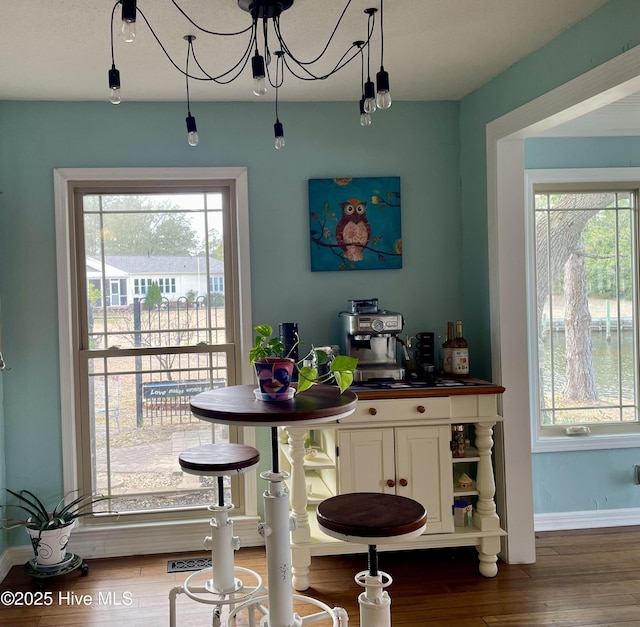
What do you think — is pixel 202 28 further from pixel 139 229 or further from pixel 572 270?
pixel 572 270

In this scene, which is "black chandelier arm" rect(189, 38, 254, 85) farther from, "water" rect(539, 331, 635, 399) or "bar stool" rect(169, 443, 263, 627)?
"water" rect(539, 331, 635, 399)

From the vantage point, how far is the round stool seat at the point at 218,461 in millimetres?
2684

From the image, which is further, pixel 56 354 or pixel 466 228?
pixel 466 228

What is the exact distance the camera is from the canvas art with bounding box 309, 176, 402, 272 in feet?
12.4

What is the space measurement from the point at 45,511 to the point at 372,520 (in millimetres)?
2187

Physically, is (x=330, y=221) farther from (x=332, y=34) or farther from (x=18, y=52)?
(x=18, y=52)

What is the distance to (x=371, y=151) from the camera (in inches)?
151

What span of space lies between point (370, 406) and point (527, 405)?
34.5 inches

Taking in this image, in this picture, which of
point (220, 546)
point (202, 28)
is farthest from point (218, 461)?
point (202, 28)

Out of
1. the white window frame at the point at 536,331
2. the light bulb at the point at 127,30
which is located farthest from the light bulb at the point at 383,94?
the white window frame at the point at 536,331

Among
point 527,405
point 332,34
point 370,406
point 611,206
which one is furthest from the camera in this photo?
point 611,206

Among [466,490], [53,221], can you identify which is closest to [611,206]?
[466,490]

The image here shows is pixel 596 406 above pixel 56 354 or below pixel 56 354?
below

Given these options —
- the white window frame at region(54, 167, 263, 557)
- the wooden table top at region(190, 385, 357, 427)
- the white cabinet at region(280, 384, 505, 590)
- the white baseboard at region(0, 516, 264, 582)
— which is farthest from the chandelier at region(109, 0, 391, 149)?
the white baseboard at region(0, 516, 264, 582)
